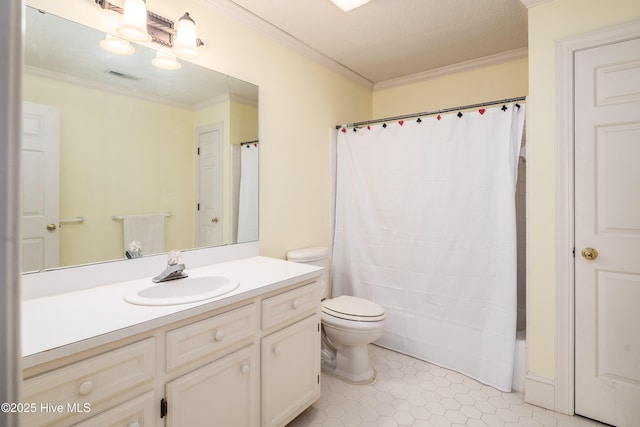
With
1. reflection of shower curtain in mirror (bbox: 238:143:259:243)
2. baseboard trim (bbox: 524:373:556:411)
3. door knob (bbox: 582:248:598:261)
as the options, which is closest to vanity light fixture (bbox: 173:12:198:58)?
reflection of shower curtain in mirror (bbox: 238:143:259:243)

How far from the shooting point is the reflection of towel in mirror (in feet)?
5.16

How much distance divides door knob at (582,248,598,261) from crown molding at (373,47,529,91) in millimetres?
1651

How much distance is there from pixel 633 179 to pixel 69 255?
2676 mm

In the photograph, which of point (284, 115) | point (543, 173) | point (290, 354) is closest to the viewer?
point (290, 354)

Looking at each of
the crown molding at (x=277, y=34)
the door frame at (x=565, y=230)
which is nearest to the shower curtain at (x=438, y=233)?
the door frame at (x=565, y=230)

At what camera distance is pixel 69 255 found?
4.55ft

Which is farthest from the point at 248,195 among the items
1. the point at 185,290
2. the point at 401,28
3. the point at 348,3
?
the point at 401,28

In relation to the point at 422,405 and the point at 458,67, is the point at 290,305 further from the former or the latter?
the point at 458,67

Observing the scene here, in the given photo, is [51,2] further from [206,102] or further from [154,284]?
[154,284]

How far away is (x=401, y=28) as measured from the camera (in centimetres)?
A: 228

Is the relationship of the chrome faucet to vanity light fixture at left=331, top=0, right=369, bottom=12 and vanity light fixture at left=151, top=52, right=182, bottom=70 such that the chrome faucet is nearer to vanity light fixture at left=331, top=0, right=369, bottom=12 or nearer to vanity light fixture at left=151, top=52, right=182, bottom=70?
vanity light fixture at left=151, top=52, right=182, bottom=70

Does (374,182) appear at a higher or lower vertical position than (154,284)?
higher

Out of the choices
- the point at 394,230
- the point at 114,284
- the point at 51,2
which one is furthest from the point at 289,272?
the point at 51,2

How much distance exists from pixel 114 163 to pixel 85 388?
986 mm
